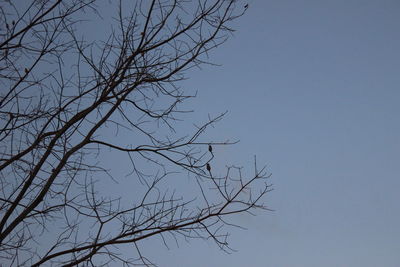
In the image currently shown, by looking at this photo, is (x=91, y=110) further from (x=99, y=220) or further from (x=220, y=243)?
(x=220, y=243)

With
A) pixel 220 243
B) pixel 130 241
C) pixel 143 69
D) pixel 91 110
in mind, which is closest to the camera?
pixel 130 241

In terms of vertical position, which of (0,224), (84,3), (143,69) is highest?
(84,3)

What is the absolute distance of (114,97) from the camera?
8.39 ft

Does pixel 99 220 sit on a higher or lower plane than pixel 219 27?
lower

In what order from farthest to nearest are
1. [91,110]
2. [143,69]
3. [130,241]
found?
[143,69] → [91,110] → [130,241]

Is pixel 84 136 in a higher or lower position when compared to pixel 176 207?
higher

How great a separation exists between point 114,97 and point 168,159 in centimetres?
52

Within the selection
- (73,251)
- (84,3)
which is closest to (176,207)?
(73,251)

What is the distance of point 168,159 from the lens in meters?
2.60

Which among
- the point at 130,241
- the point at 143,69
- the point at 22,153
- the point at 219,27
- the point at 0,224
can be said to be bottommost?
the point at 130,241

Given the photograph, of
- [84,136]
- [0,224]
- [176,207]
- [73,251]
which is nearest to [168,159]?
[176,207]

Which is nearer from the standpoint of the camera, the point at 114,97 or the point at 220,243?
the point at 220,243

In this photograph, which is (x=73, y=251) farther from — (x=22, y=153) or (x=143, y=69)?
(x=143, y=69)

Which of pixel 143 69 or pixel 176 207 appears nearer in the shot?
pixel 176 207
